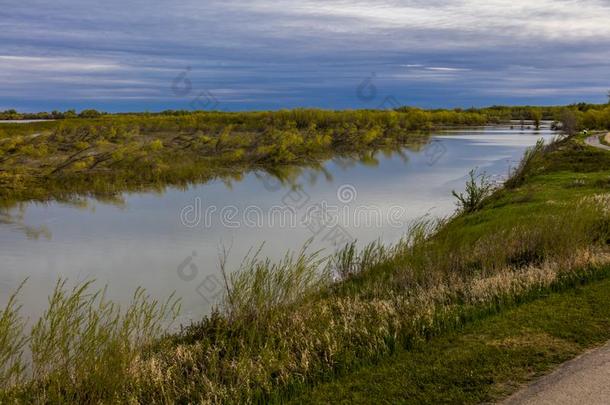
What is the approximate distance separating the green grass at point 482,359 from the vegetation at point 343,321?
0.04m

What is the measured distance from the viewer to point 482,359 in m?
6.45

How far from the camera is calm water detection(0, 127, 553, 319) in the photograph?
13.4 metres

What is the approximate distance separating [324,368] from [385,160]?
40.1m

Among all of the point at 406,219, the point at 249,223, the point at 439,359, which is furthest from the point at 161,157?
the point at 439,359

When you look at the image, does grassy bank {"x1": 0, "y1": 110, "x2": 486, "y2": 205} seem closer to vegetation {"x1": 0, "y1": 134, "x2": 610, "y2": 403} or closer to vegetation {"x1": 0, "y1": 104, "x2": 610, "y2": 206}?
vegetation {"x1": 0, "y1": 104, "x2": 610, "y2": 206}

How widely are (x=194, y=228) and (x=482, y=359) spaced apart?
46.5 feet

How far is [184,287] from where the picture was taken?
485 inches

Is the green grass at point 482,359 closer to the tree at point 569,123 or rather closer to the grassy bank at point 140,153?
the grassy bank at point 140,153

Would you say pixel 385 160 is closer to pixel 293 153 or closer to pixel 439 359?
pixel 293 153

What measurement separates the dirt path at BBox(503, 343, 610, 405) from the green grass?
0.62 feet

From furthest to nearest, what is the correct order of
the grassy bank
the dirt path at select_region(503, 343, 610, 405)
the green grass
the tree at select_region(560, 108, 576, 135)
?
the tree at select_region(560, 108, 576, 135), the grassy bank, the green grass, the dirt path at select_region(503, 343, 610, 405)

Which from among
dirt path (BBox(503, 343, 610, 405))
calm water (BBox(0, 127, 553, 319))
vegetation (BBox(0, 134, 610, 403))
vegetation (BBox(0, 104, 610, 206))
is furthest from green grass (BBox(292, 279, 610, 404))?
vegetation (BBox(0, 104, 610, 206))

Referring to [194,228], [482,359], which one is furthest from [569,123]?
[482,359]

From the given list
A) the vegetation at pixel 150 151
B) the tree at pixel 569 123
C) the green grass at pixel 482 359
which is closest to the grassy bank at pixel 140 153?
the vegetation at pixel 150 151
